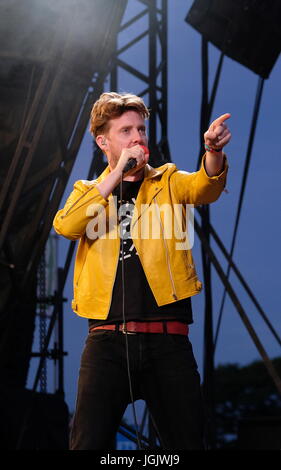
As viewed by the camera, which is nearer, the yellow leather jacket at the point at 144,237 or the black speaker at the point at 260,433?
the yellow leather jacket at the point at 144,237

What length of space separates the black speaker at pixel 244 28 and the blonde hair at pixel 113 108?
3.39m

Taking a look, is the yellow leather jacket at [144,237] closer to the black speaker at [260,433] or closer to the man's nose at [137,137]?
the man's nose at [137,137]

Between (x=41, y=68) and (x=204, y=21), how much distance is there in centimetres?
149

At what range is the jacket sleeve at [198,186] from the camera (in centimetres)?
217

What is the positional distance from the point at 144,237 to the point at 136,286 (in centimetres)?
17

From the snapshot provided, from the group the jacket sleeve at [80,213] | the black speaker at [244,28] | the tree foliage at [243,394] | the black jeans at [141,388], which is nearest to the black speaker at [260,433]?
the black speaker at [244,28]

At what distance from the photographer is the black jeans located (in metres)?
2.07

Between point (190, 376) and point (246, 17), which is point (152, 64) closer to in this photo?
point (246, 17)

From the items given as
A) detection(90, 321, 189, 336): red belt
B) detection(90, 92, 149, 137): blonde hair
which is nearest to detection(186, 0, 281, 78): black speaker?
detection(90, 92, 149, 137): blonde hair

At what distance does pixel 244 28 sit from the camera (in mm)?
5590

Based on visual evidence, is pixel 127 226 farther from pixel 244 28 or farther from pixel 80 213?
pixel 244 28

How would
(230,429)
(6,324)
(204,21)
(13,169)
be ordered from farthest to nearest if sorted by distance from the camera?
(230,429)
(204,21)
(6,324)
(13,169)

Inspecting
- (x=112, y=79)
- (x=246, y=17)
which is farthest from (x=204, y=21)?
(x=112, y=79)
